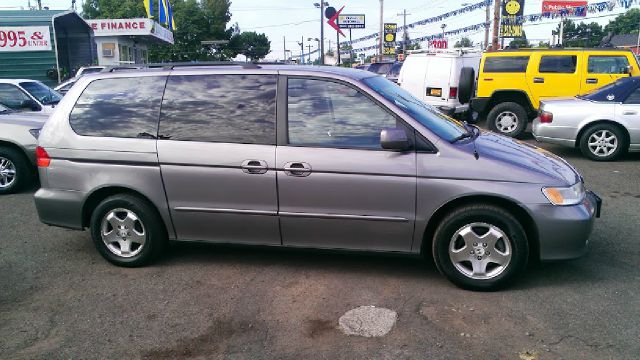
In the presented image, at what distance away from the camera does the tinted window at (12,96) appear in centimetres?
973

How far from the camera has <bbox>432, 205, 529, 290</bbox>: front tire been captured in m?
3.99

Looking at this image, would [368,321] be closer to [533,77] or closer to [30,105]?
[30,105]

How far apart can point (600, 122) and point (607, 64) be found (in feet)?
9.76

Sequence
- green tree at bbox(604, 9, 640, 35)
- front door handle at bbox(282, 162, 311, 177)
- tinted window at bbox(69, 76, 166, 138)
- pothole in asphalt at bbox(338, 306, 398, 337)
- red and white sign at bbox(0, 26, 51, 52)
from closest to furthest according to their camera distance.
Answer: pothole in asphalt at bbox(338, 306, 398, 337)
front door handle at bbox(282, 162, 311, 177)
tinted window at bbox(69, 76, 166, 138)
red and white sign at bbox(0, 26, 51, 52)
green tree at bbox(604, 9, 640, 35)

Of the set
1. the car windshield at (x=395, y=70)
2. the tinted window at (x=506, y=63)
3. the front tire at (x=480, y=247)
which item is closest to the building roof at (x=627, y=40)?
the car windshield at (x=395, y=70)

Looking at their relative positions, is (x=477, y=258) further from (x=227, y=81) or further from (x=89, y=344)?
(x=89, y=344)

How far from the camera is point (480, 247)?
4059mm

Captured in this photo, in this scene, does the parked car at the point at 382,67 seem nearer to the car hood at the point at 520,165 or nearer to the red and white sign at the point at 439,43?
the car hood at the point at 520,165

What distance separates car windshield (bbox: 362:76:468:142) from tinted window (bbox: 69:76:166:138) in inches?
72.3

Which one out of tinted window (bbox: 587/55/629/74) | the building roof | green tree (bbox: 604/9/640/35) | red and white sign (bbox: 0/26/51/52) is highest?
green tree (bbox: 604/9/640/35)

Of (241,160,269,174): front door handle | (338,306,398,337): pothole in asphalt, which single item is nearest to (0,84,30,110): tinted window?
(241,160,269,174): front door handle

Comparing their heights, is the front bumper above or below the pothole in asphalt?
above

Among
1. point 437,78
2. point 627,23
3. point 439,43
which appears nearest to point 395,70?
point 437,78

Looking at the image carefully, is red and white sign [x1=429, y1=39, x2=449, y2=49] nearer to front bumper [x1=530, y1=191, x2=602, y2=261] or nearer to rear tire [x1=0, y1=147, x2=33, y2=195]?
rear tire [x1=0, y1=147, x2=33, y2=195]
